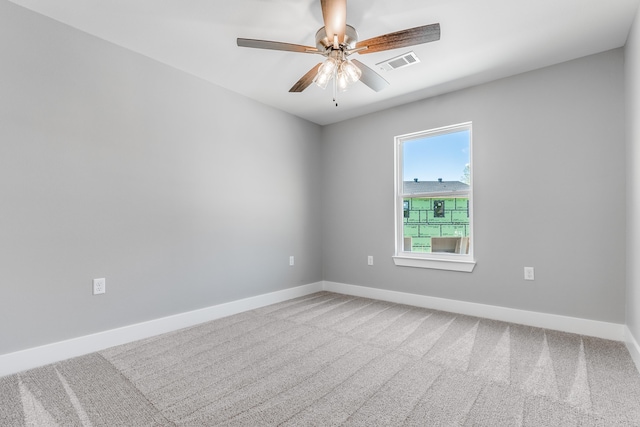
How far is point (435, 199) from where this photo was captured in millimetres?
3607

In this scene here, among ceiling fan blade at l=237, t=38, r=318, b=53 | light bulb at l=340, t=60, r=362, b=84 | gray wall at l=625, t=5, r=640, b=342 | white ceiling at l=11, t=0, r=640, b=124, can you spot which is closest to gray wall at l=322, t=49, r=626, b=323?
gray wall at l=625, t=5, r=640, b=342

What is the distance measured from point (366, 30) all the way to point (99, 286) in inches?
114

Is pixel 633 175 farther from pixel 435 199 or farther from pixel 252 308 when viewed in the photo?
pixel 252 308

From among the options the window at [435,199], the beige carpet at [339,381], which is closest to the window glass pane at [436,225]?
the window at [435,199]

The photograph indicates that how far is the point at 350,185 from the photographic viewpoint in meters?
4.26

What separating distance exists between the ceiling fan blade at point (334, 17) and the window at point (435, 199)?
2.08 metres

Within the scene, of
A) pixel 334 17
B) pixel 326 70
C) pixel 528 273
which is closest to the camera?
pixel 334 17

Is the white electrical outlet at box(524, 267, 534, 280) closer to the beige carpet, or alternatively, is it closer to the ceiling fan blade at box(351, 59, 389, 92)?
the beige carpet

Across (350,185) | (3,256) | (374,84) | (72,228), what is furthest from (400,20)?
(3,256)

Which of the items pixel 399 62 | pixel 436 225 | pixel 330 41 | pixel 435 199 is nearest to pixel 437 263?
pixel 436 225

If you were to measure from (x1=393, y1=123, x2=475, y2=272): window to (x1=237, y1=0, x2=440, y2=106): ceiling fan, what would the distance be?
5.24 ft

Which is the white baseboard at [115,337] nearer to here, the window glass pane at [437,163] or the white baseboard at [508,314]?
the white baseboard at [508,314]

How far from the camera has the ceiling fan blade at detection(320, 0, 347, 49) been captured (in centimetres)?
168

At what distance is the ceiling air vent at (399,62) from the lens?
263 cm
